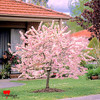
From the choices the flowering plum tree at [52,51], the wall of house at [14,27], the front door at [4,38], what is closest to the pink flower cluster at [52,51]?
the flowering plum tree at [52,51]

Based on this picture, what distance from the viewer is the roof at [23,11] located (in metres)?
16.0

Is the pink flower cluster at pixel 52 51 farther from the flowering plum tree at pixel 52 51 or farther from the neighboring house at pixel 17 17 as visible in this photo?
the neighboring house at pixel 17 17

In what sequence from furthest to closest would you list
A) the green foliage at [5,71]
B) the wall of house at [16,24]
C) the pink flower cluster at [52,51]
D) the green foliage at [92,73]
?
the wall of house at [16,24] → the green foliage at [5,71] → the green foliage at [92,73] → the pink flower cluster at [52,51]

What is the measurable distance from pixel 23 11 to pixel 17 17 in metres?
0.63

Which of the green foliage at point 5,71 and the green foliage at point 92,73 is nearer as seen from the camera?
the green foliage at point 92,73

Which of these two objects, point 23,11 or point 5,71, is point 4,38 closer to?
point 5,71

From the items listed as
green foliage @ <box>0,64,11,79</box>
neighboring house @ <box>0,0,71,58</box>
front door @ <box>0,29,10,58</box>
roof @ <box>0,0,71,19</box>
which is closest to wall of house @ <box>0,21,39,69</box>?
neighboring house @ <box>0,0,71,58</box>

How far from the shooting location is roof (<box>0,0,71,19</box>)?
15961 millimetres

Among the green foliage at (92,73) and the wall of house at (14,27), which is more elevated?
the wall of house at (14,27)

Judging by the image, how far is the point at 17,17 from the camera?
16.1m

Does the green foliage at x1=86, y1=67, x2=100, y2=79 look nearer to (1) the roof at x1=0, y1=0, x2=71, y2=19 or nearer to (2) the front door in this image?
(1) the roof at x1=0, y1=0, x2=71, y2=19

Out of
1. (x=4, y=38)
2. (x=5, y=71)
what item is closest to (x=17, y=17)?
(x=4, y=38)

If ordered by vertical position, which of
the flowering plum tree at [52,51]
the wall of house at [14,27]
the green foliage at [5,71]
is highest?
the wall of house at [14,27]

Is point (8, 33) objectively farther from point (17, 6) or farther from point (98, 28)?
point (98, 28)
